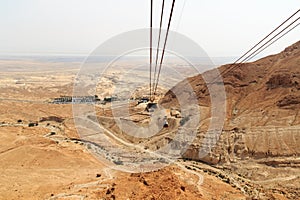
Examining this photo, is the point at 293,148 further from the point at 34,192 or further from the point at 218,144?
the point at 34,192

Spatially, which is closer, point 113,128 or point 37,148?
point 37,148

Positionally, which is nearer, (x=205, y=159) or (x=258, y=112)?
(x=205, y=159)

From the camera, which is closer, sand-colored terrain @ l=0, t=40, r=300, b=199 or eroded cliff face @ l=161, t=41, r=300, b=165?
sand-colored terrain @ l=0, t=40, r=300, b=199

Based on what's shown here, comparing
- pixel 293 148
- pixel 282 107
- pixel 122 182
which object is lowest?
pixel 122 182

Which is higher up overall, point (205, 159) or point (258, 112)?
point (258, 112)

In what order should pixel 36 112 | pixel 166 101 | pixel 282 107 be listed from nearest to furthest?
pixel 282 107 < pixel 166 101 < pixel 36 112

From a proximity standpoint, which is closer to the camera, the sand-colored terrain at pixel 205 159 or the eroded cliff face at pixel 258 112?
the sand-colored terrain at pixel 205 159

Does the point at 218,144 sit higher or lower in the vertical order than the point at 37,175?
higher

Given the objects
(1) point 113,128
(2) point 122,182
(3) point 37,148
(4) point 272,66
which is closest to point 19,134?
(3) point 37,148
